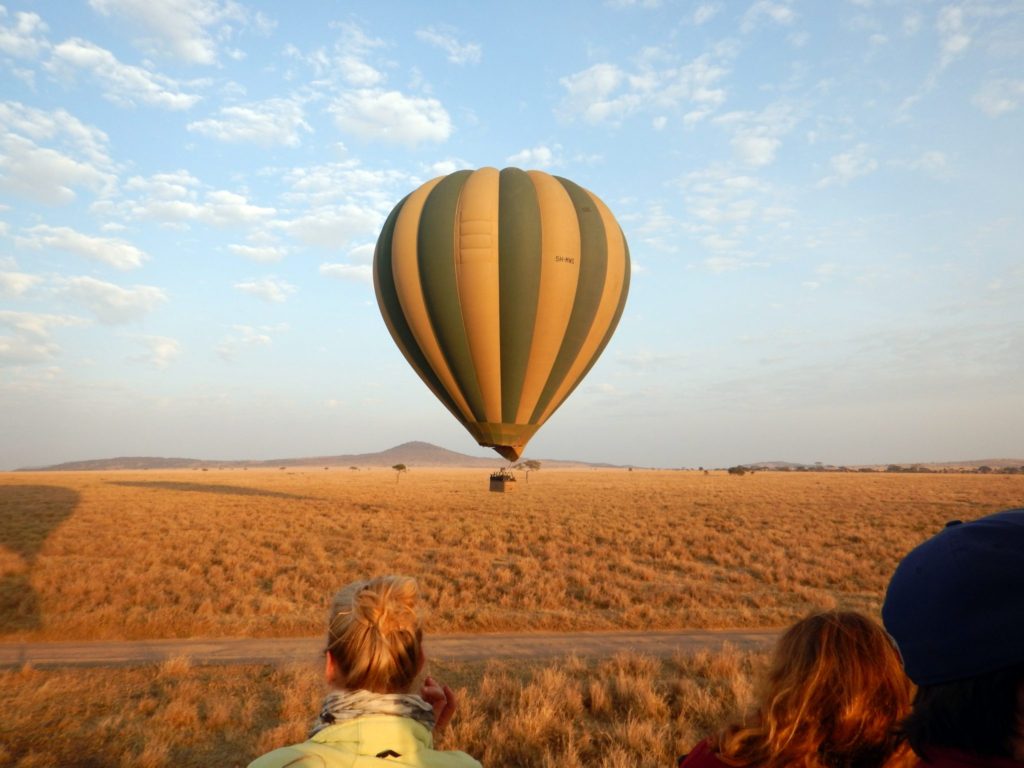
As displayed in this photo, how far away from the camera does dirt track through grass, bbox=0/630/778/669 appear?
9461 millimetres

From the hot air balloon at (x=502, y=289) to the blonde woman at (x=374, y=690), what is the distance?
15388mm

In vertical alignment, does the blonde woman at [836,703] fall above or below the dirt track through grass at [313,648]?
above

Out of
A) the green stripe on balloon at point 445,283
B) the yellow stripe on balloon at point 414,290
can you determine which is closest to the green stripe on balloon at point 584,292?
the green stripe on balloon at point 445,283

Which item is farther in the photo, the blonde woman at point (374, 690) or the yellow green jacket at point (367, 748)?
the blonde woman at point (374, 690)

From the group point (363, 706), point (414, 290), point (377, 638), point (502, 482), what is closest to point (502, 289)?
point (414, 290)

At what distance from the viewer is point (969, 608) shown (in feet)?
4.32

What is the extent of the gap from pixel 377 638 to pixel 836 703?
1.43m

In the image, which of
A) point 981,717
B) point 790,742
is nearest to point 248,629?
point 790,742

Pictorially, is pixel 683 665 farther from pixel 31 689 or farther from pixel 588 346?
pixel 588 346

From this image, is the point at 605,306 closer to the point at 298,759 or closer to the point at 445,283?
the point at 445,283

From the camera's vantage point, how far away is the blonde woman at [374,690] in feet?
6.47

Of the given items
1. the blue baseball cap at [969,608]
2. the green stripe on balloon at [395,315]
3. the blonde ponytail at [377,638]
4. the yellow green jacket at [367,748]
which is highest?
the green stripe on balloon at [395,315]

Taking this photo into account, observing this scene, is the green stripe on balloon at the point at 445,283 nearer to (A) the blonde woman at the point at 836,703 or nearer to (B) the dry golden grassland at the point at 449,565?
(B) the dry golden grassland at the point at 449,565

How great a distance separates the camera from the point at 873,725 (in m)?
1.92
